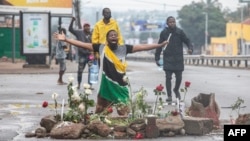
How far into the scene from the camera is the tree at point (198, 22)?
120188mm

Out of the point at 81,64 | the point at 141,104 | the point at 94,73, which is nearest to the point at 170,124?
the point at 141,104

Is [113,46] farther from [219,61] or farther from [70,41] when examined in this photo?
[219,61]

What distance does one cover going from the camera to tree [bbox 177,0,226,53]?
394 ft

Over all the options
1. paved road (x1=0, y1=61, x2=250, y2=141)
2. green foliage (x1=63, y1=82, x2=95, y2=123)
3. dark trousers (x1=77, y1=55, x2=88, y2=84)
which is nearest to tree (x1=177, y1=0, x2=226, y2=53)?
paved road (x1=0, y1=61, x2=250, y2=141)

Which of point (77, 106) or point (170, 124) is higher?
point (77, 106)

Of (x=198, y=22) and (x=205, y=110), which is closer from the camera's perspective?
(x=205, y=110)

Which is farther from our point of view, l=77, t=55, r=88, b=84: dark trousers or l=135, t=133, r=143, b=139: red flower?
l=77, t=55, r=88, b=84: dark trousers

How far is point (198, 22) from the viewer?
397 ft

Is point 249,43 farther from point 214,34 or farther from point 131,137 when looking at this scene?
point 131,137

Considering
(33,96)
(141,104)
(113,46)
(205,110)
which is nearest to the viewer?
(141,104)

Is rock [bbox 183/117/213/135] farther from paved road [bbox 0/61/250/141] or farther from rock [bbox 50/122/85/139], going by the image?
rock [bbox 50/122/85/139]

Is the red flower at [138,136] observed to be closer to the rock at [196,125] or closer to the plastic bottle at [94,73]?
the rock at [196,125]

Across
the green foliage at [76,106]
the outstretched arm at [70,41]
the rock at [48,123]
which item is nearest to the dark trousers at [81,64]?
the outstretched arm at [70,41]

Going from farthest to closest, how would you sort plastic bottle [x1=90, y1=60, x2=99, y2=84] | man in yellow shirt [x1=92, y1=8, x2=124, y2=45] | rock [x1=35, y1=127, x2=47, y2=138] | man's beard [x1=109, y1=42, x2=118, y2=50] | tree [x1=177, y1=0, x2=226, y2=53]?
tree [x1=177, y1=0, x2=226, y2=53] → plastic bottle [x1=90, y1=60, x2=99, y2=84] → man in yellow shirt [x1=92, y1=8, x2=124, y2=45] → man's beard [x1=109, y1=42, x2=118, y2=50] → rock [x1=35, y1=127, x2=47, y2=138]
